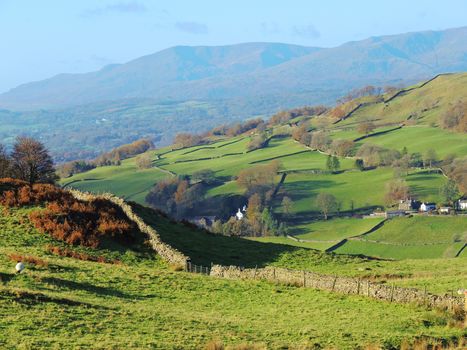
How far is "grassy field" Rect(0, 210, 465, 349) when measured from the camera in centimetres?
2212

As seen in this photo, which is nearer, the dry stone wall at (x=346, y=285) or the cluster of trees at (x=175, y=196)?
the dry stone wall at (x=346, y=285)

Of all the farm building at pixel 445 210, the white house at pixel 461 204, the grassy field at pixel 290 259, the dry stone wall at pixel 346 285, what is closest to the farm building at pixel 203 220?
the farm building at pixel 445 210

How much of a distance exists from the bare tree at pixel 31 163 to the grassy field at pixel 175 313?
1589 inches

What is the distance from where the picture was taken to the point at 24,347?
64.5 ft

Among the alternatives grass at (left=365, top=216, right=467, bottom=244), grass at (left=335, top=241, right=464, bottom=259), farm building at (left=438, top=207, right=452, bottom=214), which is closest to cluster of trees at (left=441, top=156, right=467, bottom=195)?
farm building at (left=438, top=207, right=452, bottom=214)

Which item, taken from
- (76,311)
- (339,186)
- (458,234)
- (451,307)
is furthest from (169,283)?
(339,186)

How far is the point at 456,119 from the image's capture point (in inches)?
7633

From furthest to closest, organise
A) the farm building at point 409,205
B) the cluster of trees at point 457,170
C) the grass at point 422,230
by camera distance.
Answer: the cluster of trees at point 457,170, the farm building at point 409,205, the grass at point 422,230

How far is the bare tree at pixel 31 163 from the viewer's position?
250 feet

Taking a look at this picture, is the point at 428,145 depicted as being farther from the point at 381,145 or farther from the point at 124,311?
the point at 124,311

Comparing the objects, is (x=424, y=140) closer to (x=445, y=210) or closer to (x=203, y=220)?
(x=445, y=210)

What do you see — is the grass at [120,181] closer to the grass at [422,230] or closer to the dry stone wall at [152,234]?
the grass at [422,230]

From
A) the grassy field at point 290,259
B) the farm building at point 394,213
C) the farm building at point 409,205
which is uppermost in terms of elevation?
the grassy field at point 290,259

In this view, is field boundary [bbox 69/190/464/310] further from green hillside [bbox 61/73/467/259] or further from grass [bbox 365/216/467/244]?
grass [bbox 365/216/467/244]
